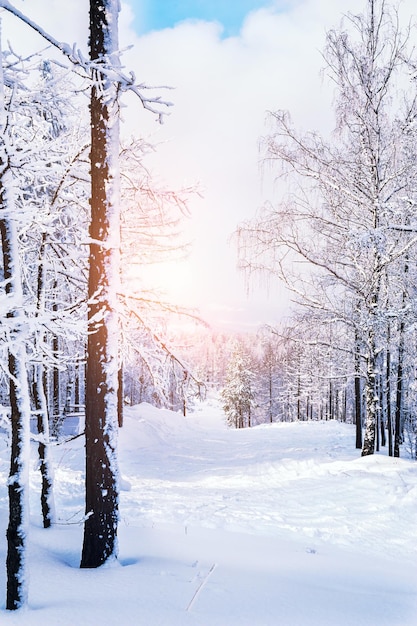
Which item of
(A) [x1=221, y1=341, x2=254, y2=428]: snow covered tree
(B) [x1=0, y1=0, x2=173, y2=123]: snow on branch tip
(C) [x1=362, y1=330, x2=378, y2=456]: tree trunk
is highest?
(B) [x1=0, y1=0, x2=173, y2=123]: snow on branch tip

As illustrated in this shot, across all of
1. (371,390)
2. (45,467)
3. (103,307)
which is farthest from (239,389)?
(103,307)

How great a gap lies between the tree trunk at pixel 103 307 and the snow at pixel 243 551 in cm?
48

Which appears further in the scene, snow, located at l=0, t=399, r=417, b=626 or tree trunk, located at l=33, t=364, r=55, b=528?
tree trunk, located at l=33, t=364, r=55, b=528

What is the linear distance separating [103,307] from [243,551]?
3.48m

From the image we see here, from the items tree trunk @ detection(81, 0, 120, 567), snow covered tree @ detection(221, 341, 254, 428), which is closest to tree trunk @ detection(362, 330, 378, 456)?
tree trunk @ detection(81, 0, 120, 567)

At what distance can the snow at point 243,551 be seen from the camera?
3.10 metres

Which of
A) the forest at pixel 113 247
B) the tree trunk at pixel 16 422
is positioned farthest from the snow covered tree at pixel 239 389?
the tree trunk at pixel 16 422

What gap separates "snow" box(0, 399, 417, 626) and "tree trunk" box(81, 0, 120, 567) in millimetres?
484

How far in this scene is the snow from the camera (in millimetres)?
3096

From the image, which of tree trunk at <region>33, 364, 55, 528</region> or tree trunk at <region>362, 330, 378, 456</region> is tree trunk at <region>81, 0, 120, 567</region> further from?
tree trunk at <region>362, 330, 378, 456</region>

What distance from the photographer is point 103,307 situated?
14.7 ft

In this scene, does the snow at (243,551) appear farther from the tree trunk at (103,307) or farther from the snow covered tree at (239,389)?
the snow covered tree at (239,389)

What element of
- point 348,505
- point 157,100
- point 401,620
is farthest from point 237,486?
point 157,100

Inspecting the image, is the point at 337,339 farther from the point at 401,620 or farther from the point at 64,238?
the point at 401,620
